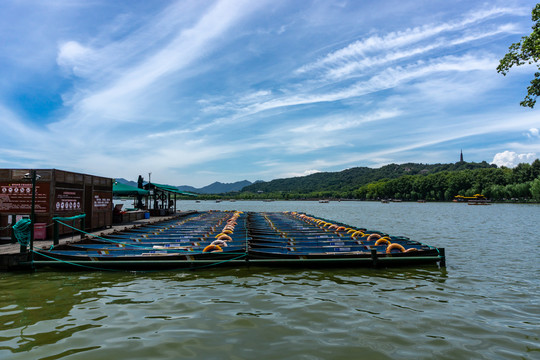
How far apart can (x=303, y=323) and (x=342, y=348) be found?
1.36m

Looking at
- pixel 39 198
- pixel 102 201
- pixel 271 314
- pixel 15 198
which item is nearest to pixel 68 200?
pixel 39 198

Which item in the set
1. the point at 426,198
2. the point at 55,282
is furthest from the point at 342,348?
the point at 426,198

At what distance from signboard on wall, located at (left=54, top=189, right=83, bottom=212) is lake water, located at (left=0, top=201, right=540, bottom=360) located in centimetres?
492

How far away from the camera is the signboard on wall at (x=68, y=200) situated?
16.0 metres

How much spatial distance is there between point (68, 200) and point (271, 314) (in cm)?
1412

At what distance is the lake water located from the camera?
20.1 feet

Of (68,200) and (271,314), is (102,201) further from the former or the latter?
(271,314)

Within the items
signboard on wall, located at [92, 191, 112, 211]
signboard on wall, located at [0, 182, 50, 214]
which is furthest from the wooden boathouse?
signboard on wall, located at [92, 191, 112, 211]

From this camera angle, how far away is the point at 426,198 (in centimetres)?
15025

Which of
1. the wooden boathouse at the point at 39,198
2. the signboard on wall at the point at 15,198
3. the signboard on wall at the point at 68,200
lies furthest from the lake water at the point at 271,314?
the signboard on wall at the point at 68,200

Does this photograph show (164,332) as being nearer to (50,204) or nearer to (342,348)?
(342,348)

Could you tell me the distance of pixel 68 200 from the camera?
16.9 m

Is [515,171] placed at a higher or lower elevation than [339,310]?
higher

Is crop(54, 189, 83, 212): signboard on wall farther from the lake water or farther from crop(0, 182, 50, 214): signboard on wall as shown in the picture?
the lake water
